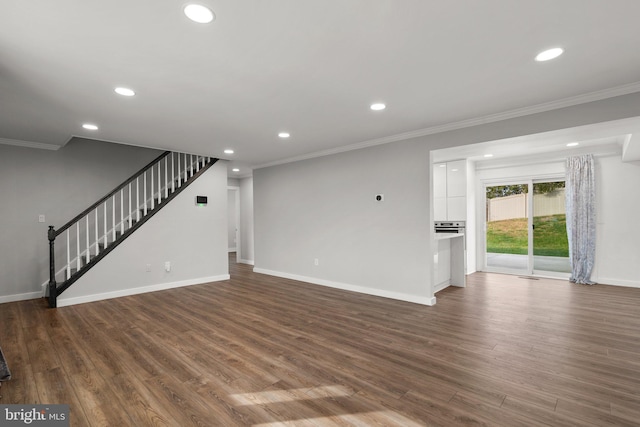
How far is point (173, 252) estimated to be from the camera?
5785mm

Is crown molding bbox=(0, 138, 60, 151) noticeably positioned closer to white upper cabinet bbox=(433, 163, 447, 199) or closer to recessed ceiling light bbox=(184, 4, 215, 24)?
recessed ceiling light bbox=(184, 4, 215, 24)

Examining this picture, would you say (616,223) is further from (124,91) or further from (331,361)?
(124,91)

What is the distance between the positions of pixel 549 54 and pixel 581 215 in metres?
4.98

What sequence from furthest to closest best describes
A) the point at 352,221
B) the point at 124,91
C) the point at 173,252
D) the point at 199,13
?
the point at 173,252 < the point at 352,221 < the point at 124,91 < the point at 199,13

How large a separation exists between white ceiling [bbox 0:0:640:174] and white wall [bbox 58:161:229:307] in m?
2.14

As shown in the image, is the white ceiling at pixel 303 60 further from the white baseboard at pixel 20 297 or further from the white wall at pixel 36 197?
the white baseboard at pixel 20 297

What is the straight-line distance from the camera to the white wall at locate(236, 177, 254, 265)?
8625 millimetres

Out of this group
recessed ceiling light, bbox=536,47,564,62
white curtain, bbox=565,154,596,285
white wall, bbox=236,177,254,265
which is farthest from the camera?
white wall, bbox=236,177,254,265

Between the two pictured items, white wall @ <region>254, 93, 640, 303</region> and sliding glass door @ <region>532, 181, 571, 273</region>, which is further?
sliding glass door @ <region>532, 181, 571, 273</region>

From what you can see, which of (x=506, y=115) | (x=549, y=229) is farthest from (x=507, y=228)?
(x=506, y=115)

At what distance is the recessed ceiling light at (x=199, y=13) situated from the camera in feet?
5.85

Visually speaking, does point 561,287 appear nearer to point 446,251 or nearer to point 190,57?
point 446,251

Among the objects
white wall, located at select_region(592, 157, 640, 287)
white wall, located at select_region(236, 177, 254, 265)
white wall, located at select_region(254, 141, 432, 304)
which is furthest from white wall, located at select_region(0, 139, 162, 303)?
white wall, located at select_region(592, 157, 640, 287)

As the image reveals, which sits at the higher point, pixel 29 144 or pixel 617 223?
pixel 29 144
